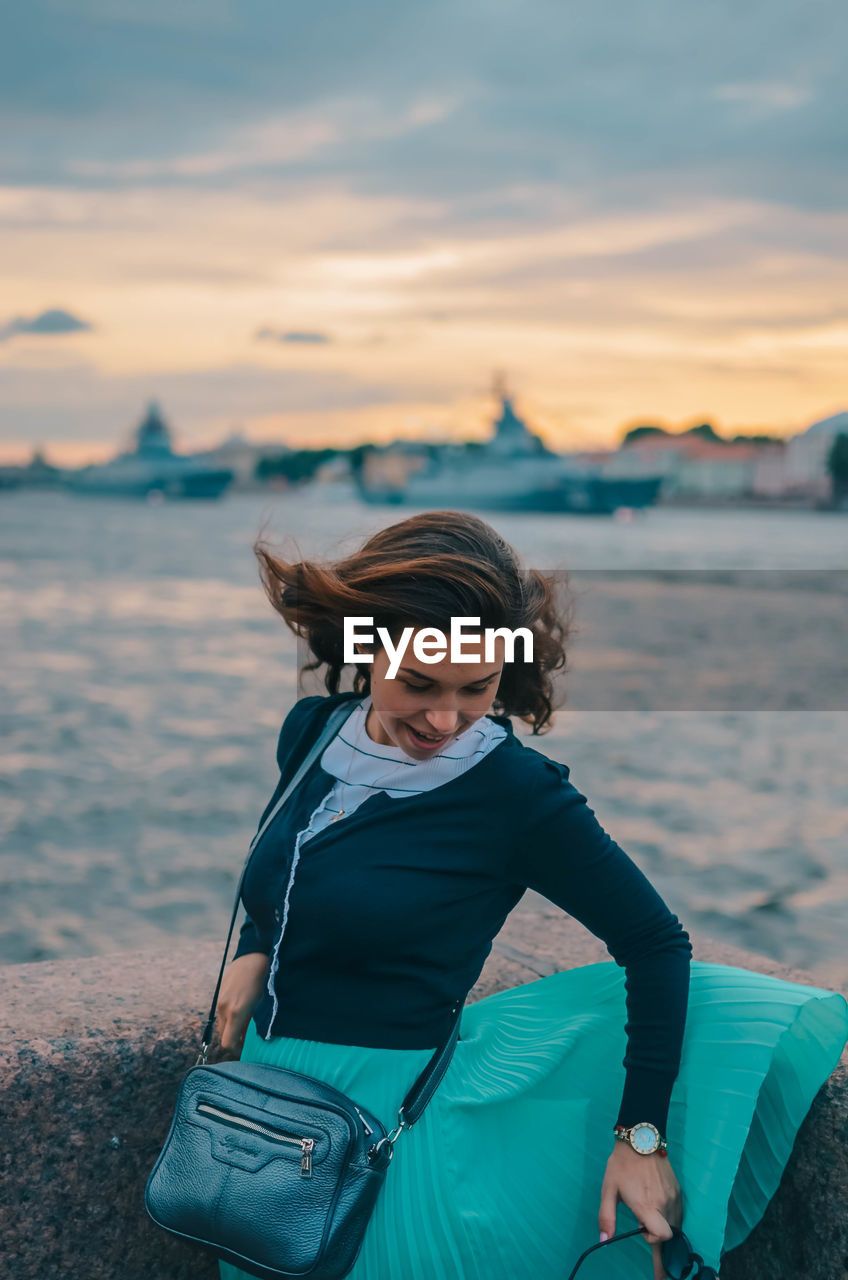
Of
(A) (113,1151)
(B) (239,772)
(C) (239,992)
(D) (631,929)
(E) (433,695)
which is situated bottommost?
(B) (239,772)

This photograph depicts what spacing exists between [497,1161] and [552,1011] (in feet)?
0.76

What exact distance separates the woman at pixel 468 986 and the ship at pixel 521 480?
63714mm

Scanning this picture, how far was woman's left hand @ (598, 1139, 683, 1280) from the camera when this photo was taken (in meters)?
1.40

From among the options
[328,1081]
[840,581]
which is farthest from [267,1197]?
[840,581]

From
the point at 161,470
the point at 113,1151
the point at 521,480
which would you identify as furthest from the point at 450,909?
the point at 161,470

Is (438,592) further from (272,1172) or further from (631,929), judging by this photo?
(272,1172)

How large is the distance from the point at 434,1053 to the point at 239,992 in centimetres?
33

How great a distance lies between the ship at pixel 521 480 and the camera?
6600 cm

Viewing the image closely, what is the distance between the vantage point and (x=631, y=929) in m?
1.45

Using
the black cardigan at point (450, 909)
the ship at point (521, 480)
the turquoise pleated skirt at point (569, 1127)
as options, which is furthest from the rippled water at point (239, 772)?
the ship at point (521, 480)

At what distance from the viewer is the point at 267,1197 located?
137cm

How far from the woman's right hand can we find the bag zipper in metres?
0.27

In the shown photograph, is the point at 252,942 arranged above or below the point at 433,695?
below

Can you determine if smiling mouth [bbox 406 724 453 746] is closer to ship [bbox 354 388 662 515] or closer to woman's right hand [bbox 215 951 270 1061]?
woman's right hand [bbox 215 951 270 1061]
